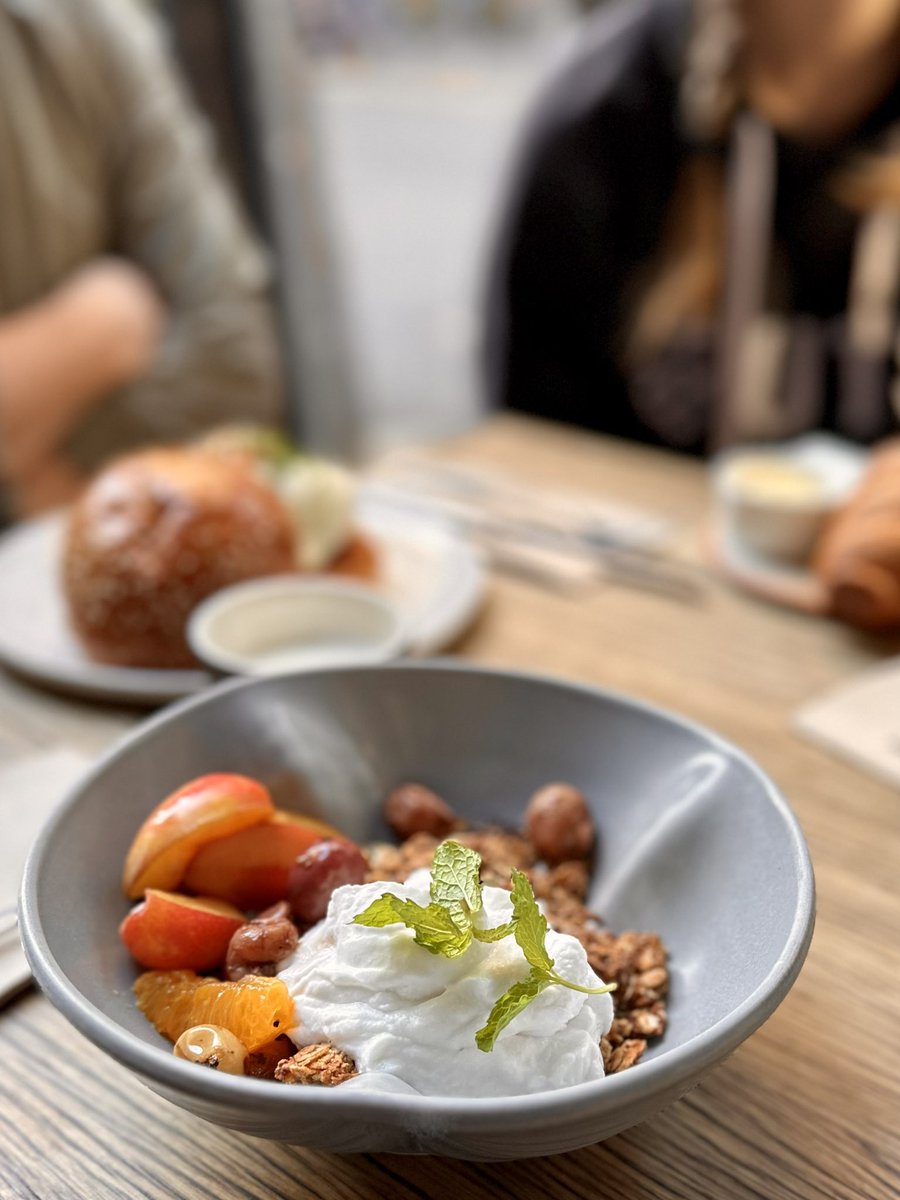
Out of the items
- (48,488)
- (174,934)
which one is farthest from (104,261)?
(174,934)

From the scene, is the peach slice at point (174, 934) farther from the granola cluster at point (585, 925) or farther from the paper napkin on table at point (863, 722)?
the paper napkin on table at point (863, 722)

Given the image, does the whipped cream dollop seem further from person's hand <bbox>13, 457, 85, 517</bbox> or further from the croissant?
person's hand <bbox>13, 457, 85, 517</bbox>

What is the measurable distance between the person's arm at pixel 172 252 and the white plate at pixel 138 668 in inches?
34.9

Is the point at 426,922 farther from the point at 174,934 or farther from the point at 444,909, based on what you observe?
the point at 174,934

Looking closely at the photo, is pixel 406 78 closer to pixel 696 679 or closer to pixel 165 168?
pixel 165 168

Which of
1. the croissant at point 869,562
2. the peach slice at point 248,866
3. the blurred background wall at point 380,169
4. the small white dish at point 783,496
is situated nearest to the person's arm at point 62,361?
the blurred background wall at point 380,169

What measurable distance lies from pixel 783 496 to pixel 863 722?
0.45 metres

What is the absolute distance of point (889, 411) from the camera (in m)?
1.99

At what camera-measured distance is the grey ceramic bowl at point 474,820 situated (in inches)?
17.5

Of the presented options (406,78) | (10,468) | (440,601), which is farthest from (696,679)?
(406,78)

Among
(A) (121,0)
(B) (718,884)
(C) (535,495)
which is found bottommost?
(C) (535,495)

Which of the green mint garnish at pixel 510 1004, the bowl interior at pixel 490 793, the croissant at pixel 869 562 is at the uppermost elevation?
the green mint garnish at pixel 510 1004

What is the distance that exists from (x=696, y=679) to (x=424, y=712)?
1.22ft

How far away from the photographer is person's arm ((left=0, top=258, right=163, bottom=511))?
6.39 feet
